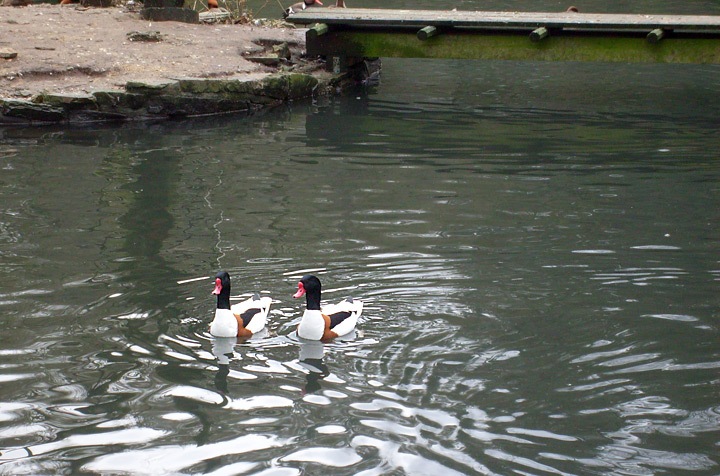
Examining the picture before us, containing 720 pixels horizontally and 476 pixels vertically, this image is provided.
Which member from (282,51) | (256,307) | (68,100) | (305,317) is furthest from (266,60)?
(305,317)

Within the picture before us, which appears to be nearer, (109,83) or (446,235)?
(446,235)

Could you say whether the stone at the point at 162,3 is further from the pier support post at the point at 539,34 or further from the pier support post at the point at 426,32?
the pier support post at the point at 539,34

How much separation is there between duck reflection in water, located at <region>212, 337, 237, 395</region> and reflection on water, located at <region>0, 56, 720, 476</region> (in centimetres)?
2

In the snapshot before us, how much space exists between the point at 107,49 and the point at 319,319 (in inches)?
469

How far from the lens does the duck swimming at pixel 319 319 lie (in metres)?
6.21

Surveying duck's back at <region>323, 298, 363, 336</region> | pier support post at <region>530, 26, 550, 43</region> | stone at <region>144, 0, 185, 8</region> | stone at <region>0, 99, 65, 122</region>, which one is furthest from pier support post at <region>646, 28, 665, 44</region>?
duck's back at <region>323, 298, 363, 336</region>

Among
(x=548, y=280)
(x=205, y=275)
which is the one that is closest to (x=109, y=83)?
(x=205, y=275)

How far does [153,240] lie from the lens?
330 inches

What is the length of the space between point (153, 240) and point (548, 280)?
395cm

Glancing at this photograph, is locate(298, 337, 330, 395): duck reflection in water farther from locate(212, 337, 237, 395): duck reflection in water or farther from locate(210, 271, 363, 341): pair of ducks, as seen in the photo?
locate(212, 337, 237, 395): duck reflection in water

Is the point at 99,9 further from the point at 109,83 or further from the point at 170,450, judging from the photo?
the point at 170,450

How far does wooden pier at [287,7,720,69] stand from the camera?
15586 millimetres

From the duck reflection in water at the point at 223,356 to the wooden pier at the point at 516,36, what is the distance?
10976 mm

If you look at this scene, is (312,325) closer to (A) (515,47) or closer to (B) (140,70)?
(B) (140,70)
